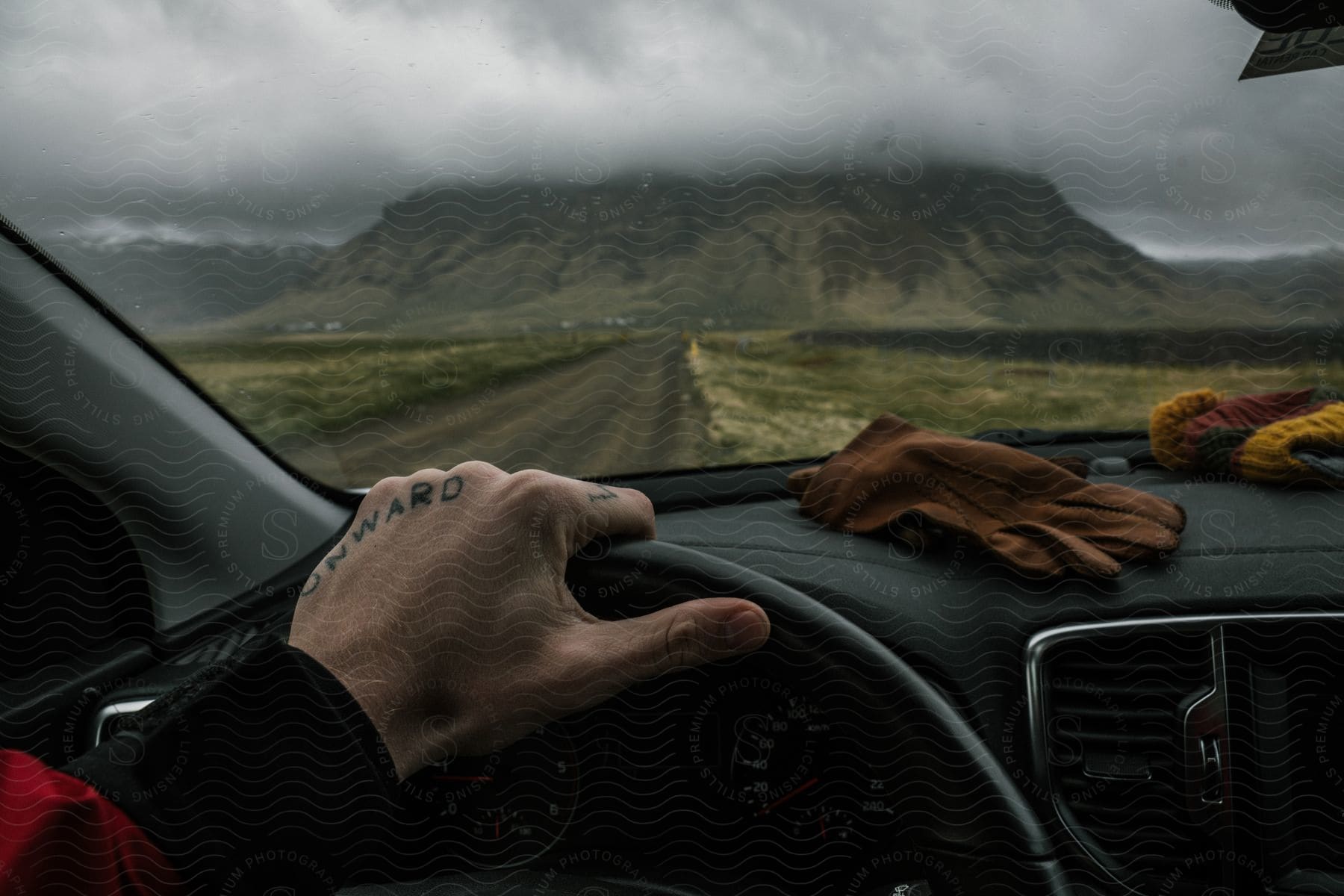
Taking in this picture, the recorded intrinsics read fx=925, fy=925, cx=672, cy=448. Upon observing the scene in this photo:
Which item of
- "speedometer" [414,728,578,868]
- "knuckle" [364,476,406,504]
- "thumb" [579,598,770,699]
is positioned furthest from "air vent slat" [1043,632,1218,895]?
"knuckle" [364,476,406,504]

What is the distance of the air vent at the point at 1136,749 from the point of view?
0.72m

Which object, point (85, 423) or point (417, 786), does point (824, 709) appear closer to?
point (417, 786)

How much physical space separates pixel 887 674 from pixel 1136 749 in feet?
0.85

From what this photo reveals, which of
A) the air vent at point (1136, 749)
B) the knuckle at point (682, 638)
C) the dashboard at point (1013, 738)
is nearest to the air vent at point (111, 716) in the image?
the dashboard at point (1013, 738)

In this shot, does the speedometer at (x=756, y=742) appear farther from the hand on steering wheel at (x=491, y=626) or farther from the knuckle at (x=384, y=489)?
the knuckle at (x=384, y=489)

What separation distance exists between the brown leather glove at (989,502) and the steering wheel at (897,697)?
173mm

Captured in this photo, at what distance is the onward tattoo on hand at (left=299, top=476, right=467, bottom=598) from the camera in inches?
25.8

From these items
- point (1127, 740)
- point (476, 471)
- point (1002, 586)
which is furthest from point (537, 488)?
point (1127, 740)

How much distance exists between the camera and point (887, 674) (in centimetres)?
62

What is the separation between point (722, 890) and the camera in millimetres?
787

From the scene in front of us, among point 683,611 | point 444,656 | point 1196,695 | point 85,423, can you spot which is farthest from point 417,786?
point 1196,695

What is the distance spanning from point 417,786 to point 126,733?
8.0 inches

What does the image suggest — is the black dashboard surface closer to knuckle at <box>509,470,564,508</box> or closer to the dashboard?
the dashboard

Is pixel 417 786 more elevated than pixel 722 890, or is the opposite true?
pixel 417 786
